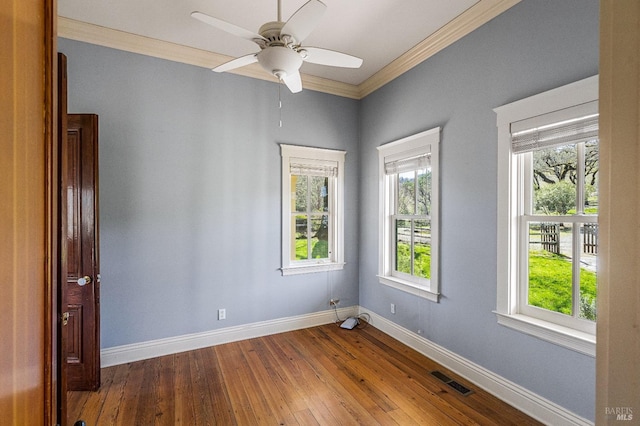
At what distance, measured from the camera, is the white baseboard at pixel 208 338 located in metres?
2.92

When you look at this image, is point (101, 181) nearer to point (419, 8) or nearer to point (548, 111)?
point (419, 8)

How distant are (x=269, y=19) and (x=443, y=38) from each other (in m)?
1.61

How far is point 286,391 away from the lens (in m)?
2.49

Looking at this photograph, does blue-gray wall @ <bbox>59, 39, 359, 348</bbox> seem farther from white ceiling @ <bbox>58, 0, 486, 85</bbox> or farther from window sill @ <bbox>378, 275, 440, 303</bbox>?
window sill @ <bbox>378, 275, 440, 303</bbox>

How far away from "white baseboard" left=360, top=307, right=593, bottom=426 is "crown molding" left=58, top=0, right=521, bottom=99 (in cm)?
286

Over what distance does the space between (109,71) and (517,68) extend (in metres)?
3.54

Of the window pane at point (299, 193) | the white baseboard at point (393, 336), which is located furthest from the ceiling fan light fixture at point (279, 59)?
the white baseboard at point (393, 336)

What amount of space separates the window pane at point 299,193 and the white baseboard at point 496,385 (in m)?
1.83

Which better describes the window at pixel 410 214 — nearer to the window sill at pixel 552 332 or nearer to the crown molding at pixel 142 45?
the window sill at pixel 552 332

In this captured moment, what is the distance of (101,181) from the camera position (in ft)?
9.37

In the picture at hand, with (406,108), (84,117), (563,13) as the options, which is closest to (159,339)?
(84,117)

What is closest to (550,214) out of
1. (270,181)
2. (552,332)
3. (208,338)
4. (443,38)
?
(552,332)

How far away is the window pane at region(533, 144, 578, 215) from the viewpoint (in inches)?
82.0

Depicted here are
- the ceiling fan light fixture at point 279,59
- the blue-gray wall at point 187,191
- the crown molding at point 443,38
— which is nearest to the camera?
the ceiling fan light fixture at point 279,59
